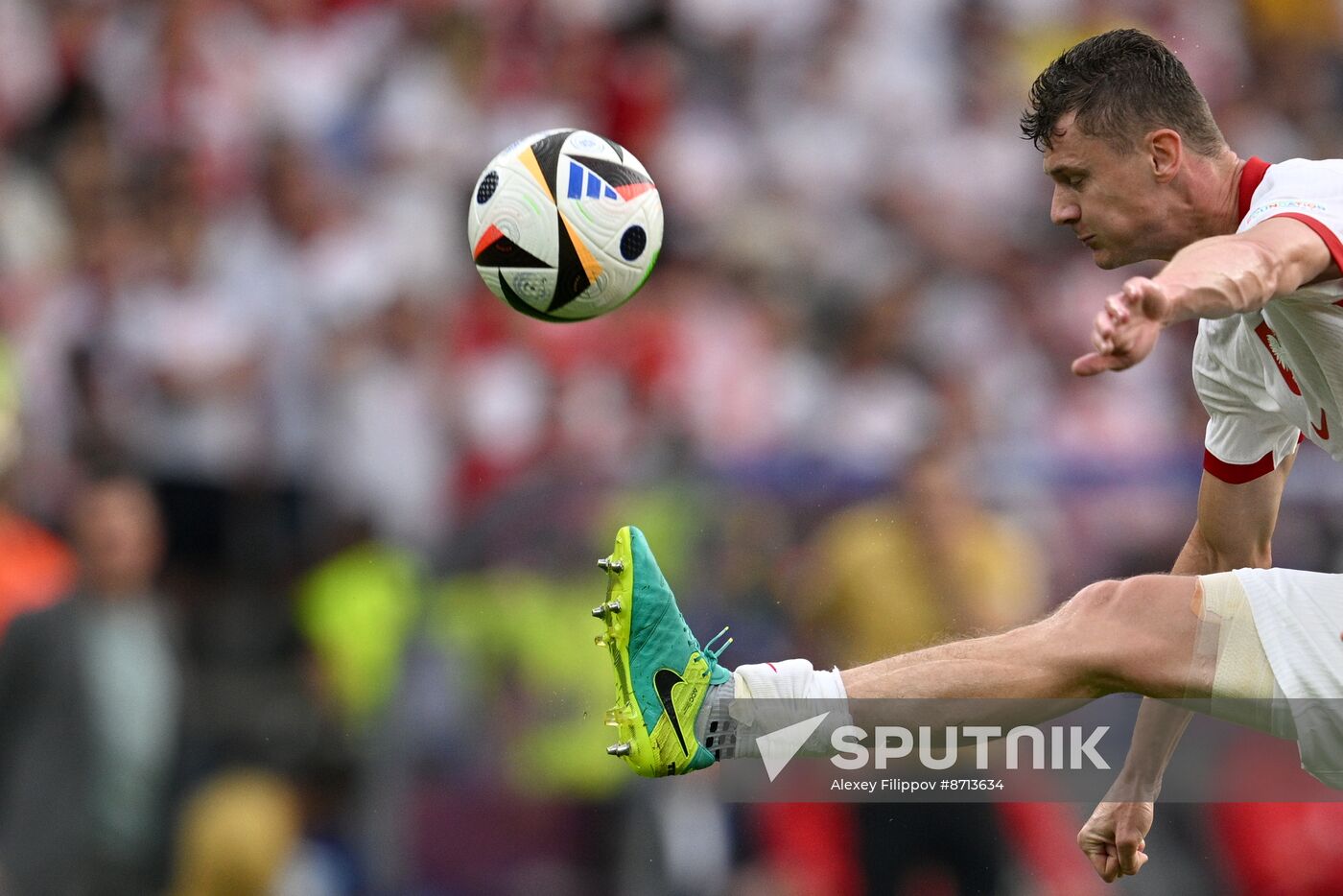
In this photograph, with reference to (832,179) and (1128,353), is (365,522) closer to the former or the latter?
(832,179)

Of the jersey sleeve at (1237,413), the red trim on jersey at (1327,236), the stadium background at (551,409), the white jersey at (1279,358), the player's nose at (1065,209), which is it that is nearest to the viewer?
the red trim on jersey at (1327,236)

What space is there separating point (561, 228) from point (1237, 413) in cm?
194

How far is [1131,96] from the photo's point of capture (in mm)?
4141

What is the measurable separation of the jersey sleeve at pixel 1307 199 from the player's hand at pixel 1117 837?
161 centimetres

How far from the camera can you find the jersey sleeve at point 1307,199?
146 inches

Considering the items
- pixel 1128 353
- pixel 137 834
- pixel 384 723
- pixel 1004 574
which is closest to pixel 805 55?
pixel 1004 574

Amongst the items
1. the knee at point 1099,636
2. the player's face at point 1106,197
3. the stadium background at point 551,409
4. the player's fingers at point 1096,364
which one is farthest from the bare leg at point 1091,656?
the stadium background at point 551,409

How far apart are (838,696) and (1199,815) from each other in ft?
9.60

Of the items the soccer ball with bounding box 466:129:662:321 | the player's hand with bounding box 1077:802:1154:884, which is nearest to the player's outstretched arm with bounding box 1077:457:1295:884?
the player's hand with bounding box 1077:802:1154:884

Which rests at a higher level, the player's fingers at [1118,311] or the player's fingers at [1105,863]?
A: the player's fingers at [1118,311]

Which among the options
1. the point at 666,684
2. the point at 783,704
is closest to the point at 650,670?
the point at 666,684

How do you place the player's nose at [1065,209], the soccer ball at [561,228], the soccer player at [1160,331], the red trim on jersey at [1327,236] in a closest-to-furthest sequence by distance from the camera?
the red trim on jersey at [1327,236] → the soccer player at [1160,331] → the player's nose at [1065,209] → the soccer ball at [561,228]

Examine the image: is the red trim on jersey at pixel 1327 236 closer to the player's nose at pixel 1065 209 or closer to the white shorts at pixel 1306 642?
the player's nose at pixel 1065 209

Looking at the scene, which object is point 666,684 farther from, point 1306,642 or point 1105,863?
point 1306,642
